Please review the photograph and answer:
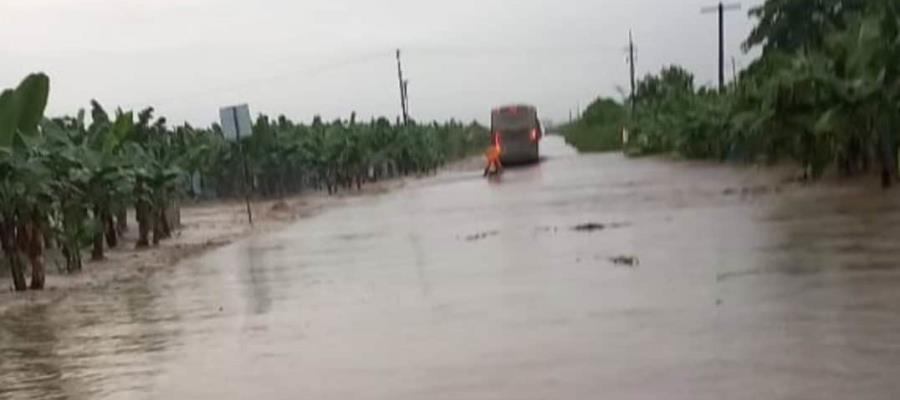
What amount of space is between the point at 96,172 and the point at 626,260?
942 centimetres

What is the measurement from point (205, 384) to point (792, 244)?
8.59 metres

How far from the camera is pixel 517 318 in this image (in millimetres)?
11438

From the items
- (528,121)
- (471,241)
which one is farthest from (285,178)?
(471,241)

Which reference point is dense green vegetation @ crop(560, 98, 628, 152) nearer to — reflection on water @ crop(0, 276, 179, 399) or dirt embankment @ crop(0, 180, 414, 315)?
dirt embankment @ crop(0, 180, 414, 315)

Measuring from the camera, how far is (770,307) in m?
10.8

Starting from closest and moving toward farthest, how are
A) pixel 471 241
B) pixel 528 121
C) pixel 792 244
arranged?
pixel 792 244, pixel 471 241, pixel 528 121

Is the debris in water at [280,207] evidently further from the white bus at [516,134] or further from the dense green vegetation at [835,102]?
the white bus at [516,134]

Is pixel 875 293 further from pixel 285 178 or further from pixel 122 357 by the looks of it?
pixel 285 178

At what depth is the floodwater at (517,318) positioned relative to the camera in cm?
862

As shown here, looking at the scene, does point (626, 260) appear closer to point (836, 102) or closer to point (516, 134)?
point (836, 102)

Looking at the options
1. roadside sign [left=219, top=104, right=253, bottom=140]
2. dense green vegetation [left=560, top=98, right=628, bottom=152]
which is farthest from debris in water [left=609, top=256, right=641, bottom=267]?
dense green vegetation [left=560, top=98, right=628, bottom=152]

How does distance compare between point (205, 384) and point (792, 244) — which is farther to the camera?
point (792, 244)

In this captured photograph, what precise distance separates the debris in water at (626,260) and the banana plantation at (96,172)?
7.15 metres

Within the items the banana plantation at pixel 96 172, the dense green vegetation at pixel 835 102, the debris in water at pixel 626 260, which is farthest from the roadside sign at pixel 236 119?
the debris in water at pixel 626 260
